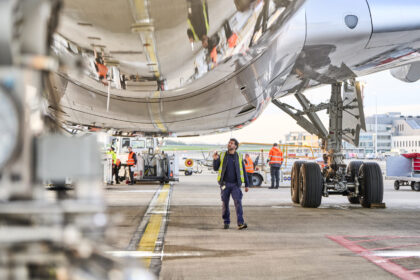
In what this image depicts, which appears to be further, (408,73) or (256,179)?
(256,179)

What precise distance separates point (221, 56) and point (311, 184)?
22.0ft

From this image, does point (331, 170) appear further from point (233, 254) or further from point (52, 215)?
point (52, 215)

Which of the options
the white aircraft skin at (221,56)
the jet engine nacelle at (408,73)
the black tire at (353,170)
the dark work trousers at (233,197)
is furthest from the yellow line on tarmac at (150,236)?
the jet engine nacelle at (408,73)

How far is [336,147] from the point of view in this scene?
1034cm

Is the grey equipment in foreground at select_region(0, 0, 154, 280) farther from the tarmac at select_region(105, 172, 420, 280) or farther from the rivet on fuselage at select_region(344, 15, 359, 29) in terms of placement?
the rivet on fuselage at select_region(344, 15, 359, 29)

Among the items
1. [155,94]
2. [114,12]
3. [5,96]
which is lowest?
[5,96]

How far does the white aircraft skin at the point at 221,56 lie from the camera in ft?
10.8

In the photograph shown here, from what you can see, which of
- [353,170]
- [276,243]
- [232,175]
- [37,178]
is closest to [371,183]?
[353,170]

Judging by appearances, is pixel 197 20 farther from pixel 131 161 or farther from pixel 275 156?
pixel 131 161

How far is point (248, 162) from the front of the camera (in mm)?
18766

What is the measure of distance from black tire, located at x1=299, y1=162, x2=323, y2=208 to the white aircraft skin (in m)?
1.64

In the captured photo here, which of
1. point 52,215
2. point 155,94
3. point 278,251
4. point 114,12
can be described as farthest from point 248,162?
point 52,215

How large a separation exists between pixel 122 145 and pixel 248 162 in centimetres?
892

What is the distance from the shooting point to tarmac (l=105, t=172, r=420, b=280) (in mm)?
4793
